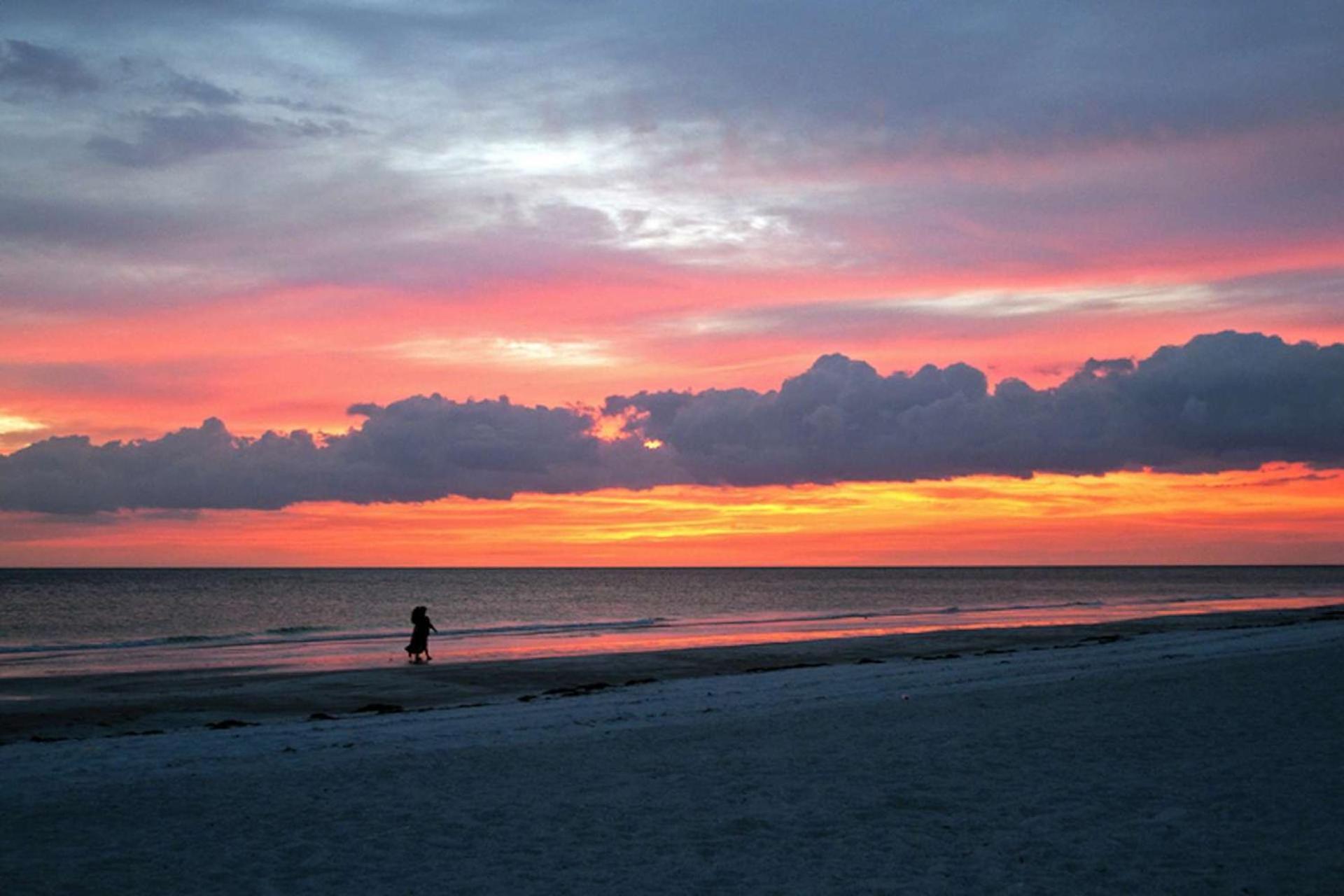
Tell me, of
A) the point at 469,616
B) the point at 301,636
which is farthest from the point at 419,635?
the point at 469,616

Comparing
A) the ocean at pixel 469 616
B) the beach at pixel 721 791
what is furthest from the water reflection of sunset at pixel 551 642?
the beach at pixel 721 791

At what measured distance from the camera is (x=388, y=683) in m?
25.6

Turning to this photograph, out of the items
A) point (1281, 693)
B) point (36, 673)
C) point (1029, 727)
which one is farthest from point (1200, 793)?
point (36, 673)

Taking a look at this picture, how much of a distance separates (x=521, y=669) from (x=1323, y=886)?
74.6 feet

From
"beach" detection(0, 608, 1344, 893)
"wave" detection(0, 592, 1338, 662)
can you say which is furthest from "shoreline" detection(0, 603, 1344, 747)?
"wave" detection(0, 592, 1338, 662)

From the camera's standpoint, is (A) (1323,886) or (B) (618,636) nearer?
(A) (1323,886)

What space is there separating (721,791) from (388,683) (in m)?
16.2

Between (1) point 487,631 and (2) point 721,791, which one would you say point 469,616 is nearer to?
(1) point 487,631

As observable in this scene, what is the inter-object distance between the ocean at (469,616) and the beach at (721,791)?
16550 millimetres

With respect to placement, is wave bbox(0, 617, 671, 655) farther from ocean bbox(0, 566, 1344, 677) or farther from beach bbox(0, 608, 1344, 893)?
beach bbox(0, 608, 1344, 893)

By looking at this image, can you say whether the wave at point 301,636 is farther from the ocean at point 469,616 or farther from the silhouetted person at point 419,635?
the silhouetted person at point 419,635

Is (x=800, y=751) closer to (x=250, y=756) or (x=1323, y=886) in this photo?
(x=1323, y=886)

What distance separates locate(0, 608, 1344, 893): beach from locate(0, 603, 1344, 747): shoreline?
29 centimetres

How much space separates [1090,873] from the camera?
8.20 meters
